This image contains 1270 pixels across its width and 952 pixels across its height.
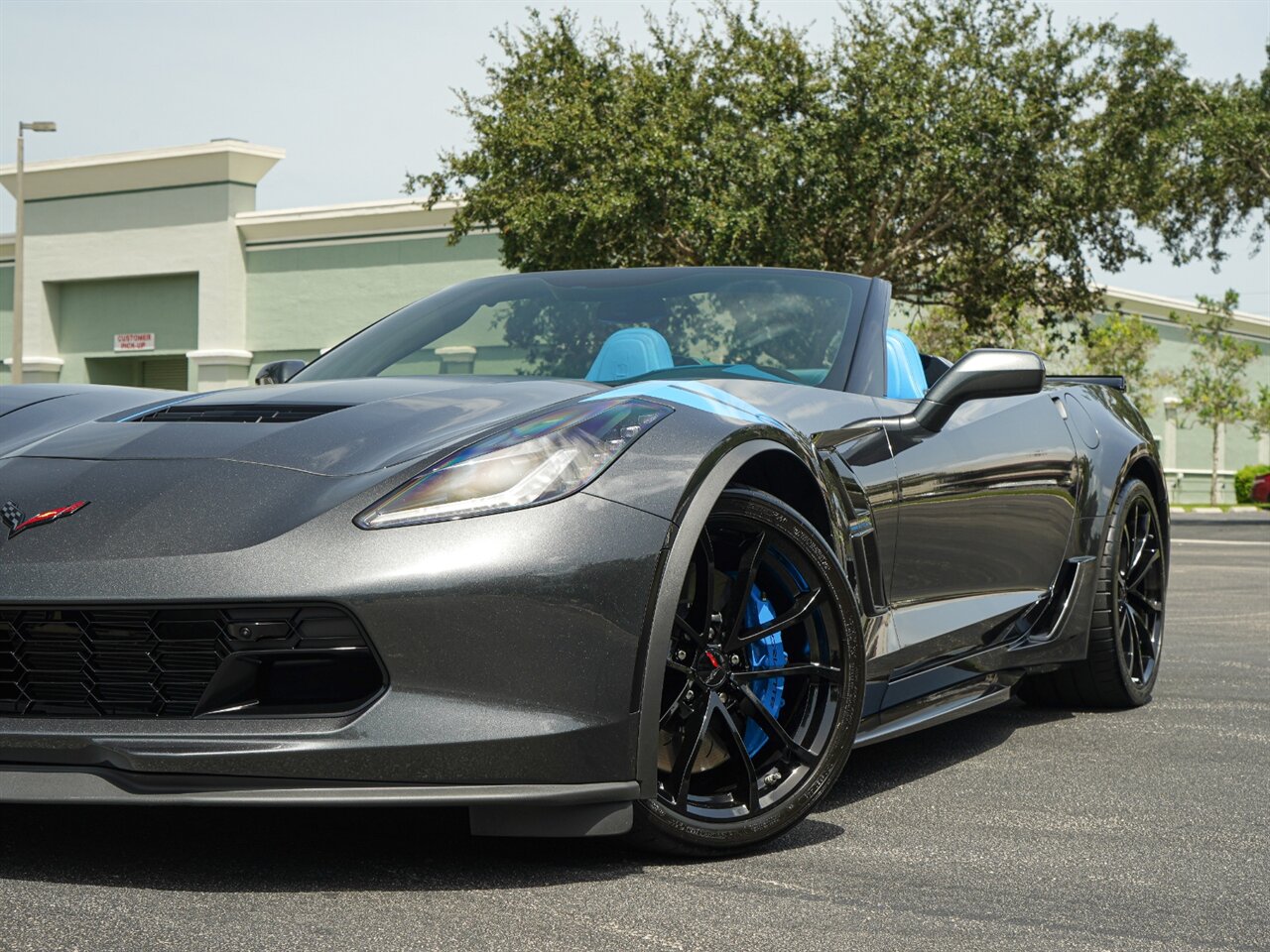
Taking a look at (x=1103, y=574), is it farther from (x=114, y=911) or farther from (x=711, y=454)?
(x=114, y=911)

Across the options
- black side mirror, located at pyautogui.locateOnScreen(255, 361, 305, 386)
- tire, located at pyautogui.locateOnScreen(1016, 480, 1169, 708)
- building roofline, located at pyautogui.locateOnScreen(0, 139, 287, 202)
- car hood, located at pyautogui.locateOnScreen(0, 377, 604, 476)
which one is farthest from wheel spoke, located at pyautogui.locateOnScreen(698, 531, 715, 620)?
building roofline, located at pyautogui.locateOnScreen(0, 139, 287, 202)

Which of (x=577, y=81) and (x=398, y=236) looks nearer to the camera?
(x=577, y=81)

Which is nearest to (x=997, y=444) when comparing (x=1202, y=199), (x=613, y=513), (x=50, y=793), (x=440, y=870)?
(x=613, y=513)

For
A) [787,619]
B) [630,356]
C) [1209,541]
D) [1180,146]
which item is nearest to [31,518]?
[787,619]

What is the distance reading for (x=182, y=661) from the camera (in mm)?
2799

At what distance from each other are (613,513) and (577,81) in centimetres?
2156

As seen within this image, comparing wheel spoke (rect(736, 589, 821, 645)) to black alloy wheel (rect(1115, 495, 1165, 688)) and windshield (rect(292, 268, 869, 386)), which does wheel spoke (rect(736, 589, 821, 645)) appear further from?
black alloy wheel (rect(1115, 495, 1165, 688))

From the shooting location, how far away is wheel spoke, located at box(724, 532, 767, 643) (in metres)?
3.22

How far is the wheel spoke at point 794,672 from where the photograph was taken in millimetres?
3244

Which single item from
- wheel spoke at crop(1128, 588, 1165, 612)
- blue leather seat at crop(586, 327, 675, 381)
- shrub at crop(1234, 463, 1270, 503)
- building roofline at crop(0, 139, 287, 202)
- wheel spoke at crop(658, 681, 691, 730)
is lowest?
shrub at crop(1234, 463, 1270, 503)

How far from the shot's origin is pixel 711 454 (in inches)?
124

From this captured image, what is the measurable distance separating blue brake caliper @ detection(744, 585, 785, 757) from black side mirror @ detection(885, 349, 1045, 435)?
825 mm

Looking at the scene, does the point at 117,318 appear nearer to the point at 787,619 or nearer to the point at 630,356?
the point at 630,356

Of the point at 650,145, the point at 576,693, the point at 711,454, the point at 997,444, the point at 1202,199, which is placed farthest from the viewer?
the point at 1202,199
